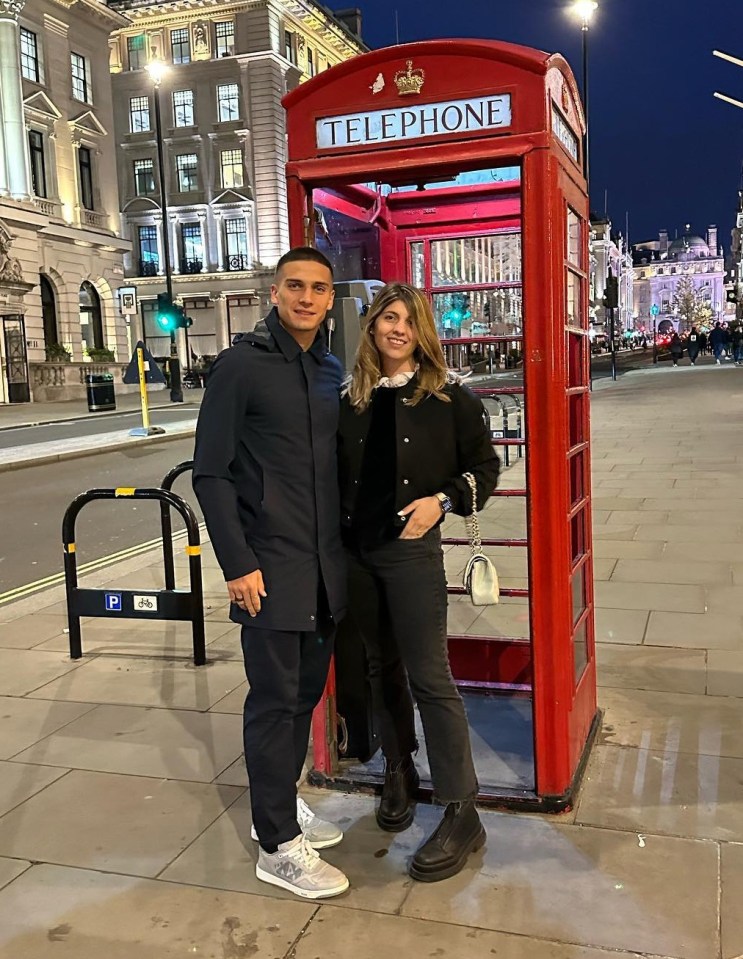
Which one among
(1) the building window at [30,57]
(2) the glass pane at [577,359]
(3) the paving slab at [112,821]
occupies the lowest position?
(3) the paving slab at [112,821]

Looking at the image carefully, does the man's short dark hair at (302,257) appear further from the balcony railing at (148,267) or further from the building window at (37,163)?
the balcony railing at (148,267)

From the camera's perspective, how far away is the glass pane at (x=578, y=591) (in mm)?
3752

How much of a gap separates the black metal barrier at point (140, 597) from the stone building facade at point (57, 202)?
2850 cm

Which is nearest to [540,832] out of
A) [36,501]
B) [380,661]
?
[380,661]

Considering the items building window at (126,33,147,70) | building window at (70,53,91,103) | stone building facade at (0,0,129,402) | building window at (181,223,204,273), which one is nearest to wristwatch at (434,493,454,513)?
stone building facade at (0,0,129,402)

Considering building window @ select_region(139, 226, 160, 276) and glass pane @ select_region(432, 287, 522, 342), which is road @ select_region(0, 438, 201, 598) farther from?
building window @ select_region(139, 226, 160, 276)

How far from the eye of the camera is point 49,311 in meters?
36.9

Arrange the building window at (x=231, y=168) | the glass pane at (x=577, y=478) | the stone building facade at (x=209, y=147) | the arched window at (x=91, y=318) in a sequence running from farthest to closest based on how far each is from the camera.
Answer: the building window at (x=231, y=168)
the stone building facade at (x=209, y=147)
the arched window at (x=91, y=318)
the glass pane at (x=577, y=478)

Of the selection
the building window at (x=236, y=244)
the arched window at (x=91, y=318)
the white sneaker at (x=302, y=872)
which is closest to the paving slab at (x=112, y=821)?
the white sneaker at (x=302, y=872)

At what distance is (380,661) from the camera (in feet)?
10.7

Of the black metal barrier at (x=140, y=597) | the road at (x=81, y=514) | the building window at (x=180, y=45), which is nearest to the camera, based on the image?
the black metal barrier at (x=140, y=597)

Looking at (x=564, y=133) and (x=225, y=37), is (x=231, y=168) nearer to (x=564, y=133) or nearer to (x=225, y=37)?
(x=225, y=37)

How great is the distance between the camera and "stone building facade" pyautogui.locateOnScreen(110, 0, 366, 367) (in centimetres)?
5100

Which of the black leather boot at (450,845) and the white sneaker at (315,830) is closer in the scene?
the black leather boot at (450,845)
